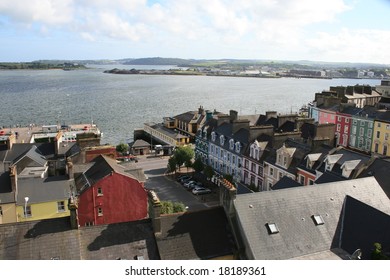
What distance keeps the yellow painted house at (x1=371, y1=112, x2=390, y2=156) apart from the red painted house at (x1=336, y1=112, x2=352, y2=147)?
4.22 metres

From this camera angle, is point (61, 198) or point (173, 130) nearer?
point (61, 198)

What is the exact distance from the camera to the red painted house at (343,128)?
47756 mm

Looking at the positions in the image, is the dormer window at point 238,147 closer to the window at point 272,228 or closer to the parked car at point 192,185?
the parked car at point 192,185

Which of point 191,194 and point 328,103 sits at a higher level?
point 328,103

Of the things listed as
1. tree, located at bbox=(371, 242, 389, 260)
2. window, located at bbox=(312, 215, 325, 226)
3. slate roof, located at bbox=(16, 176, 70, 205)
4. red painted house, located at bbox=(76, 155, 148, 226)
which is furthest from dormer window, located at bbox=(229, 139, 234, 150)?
tree, located at bbox=(371, 242, 389, 260)

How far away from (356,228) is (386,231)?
1.08 meters

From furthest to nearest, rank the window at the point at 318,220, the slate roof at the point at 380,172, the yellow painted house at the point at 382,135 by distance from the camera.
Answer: the yellow painted house at the point at 382,135 < the slate roof at the point at 380,172 < the window at the point at 318,220

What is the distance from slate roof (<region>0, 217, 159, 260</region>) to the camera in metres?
12.1

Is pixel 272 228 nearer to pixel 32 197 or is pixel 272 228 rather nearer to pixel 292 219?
Answer: pixel 292 219

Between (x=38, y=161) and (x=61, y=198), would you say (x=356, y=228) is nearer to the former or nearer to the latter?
(x=61, y=198)

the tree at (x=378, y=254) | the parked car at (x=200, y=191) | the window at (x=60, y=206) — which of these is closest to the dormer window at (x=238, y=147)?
the parked car at (x=200, y=191)
